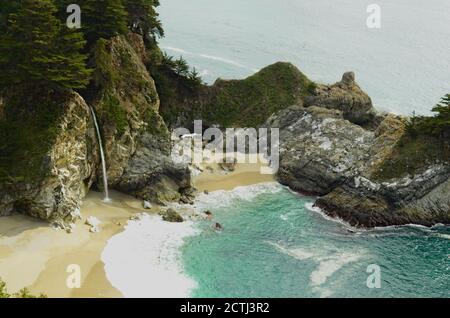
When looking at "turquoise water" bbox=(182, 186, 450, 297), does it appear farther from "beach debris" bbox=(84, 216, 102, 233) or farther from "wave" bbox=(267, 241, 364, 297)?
"beach debris" bbox=(84, 216, 102, 233)

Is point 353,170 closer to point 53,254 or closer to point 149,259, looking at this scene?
point 149,259

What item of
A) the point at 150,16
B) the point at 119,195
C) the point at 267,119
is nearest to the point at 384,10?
the point at 267,119

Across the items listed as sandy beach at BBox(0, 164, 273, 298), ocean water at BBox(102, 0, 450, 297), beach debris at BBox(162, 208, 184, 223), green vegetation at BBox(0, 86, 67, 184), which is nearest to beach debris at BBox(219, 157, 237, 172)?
ocean water at BBox(102, 0, 450, 297)

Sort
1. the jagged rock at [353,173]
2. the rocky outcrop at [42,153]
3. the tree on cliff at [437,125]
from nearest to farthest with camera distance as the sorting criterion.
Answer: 1. the rocky outcrop at [42,153]
2. the jagged rock at [353,173]
3. the tree on cliff at [437,125]

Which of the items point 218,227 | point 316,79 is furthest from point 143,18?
point 316,79

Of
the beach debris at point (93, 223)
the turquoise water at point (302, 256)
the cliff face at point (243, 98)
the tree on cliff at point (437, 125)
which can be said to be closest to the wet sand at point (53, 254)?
the beach debris at point (93, 223)

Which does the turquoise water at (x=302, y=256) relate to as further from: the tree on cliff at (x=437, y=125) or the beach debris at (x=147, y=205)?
the tree on cliff at (x=437, y=125)
